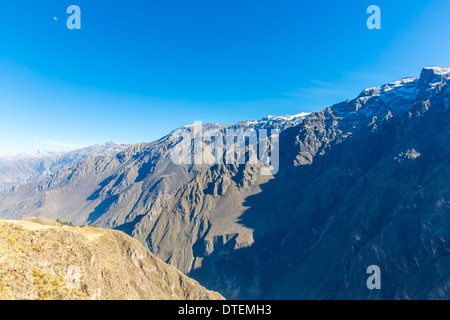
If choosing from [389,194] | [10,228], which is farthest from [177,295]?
[389,194]

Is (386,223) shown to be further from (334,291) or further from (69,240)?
(69,240)

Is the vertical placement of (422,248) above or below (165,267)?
below
